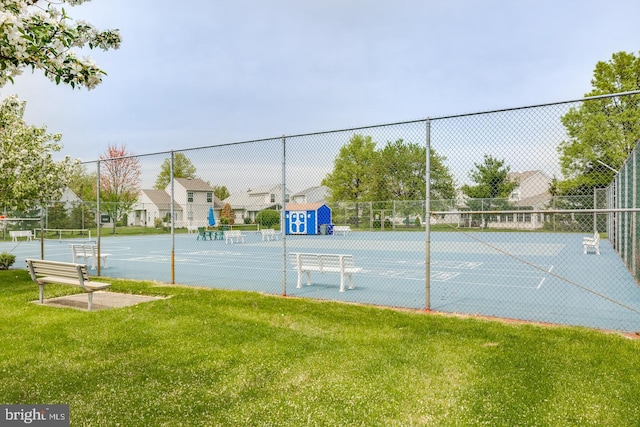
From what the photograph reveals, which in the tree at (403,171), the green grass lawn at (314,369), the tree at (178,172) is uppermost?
the tree at (178,172)

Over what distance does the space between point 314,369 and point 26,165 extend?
10.9 m

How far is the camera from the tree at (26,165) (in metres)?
11.5

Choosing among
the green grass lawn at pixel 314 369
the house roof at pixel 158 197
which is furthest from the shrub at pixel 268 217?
the house roof at pixel 158 197

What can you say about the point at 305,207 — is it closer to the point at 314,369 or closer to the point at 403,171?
the point at 403,171

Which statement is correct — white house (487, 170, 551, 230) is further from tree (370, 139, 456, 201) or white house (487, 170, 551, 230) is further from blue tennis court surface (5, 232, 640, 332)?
tree (370, 139, 456, 201)

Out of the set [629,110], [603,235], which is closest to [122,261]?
[603,235]

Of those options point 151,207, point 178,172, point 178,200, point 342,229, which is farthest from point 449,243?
point 178,172

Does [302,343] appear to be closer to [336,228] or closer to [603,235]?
[336,228]

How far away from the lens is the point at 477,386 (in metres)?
4.33

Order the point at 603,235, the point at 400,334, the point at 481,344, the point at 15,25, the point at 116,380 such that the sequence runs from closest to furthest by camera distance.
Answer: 1. the point at 15,25
2. the point at 116,380
3. the point at 481,344
4. the point at 400,334
5. the point at 603,235

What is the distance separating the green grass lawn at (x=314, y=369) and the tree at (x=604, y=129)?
675 inches

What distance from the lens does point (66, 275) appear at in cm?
842

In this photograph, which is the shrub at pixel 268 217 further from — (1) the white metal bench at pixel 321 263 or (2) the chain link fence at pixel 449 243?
(1) the white metal bench at pixel 321 263

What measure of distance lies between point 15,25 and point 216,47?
37.3 ft
